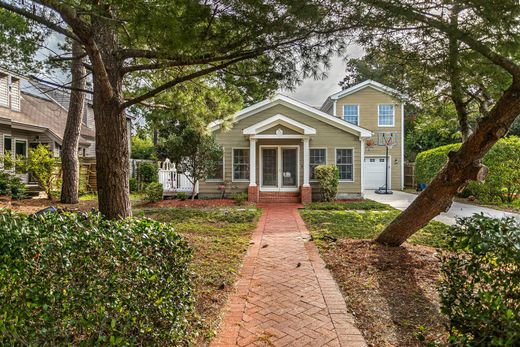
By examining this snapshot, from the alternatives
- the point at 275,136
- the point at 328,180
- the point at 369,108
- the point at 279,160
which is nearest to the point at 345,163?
the point at 328,180

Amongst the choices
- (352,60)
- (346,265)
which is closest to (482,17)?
(352,60)

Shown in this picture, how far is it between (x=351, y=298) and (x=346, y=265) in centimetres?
125

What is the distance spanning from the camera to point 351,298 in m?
3.93

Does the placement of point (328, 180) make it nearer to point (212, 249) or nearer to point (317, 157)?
point (317, 157)

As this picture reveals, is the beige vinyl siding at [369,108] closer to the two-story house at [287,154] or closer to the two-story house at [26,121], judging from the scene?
the two-story house at [287,154]

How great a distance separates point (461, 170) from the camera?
489cm

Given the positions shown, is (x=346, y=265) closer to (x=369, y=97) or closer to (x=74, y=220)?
(x=74, y=220)

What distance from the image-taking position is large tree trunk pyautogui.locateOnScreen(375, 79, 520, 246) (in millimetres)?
4289

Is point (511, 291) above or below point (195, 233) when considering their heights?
above

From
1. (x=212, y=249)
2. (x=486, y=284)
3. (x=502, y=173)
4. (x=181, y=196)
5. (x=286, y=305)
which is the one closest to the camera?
(x=486, y=284)

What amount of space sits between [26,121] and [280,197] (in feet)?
42.3

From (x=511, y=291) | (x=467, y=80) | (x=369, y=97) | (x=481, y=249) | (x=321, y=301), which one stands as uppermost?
(x=369, y=97)

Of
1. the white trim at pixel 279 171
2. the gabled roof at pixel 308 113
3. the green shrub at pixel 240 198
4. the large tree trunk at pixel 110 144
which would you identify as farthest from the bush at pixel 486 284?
the gabled roof at pixel 308 113

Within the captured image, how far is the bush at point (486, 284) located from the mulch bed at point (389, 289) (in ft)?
2.56
